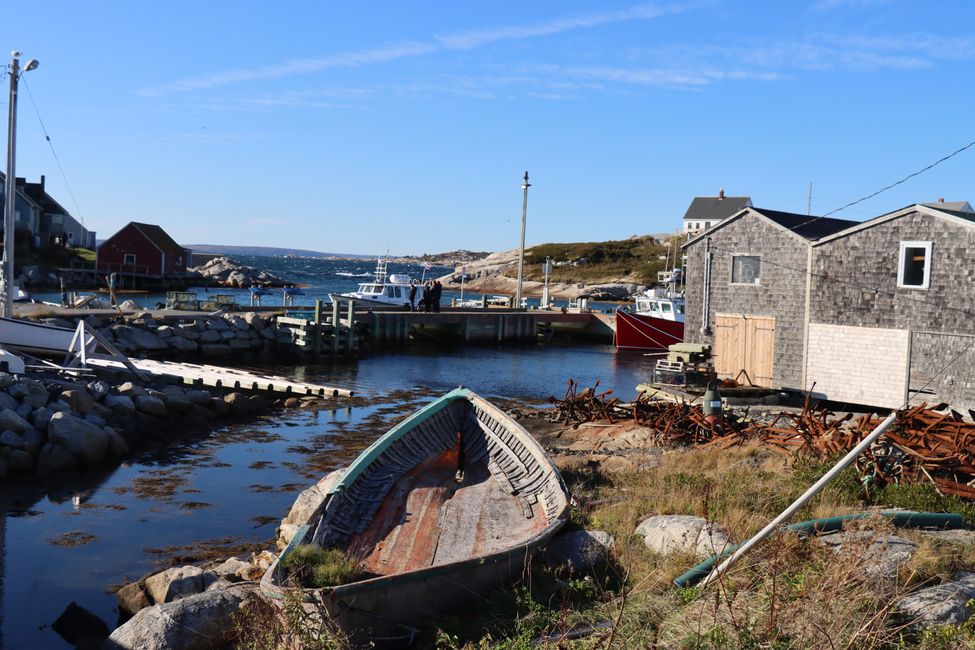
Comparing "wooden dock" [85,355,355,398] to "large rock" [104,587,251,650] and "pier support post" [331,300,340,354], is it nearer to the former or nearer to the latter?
"pier support post" [331,300,340,354]

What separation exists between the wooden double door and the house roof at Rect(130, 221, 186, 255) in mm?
61256

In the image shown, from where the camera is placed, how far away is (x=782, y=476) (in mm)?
11609

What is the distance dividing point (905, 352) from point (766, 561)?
16034 mm

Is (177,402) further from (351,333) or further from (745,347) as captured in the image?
(351,333)

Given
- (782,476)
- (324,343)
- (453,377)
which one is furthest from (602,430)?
(324,343)

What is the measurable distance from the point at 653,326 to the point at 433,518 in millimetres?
36626

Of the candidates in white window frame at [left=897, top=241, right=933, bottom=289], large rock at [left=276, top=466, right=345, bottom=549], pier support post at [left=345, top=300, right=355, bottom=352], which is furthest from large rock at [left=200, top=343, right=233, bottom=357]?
white window frame at [left=897, top=241, right=933, bottom=289]

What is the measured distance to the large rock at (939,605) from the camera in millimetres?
6484

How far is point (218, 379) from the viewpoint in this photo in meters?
24.8

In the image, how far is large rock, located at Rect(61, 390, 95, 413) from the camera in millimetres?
18034

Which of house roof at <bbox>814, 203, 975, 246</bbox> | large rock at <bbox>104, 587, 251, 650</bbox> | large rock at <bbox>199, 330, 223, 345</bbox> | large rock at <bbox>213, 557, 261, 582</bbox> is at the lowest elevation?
large rock at <bbox>213, 557, 261, 582</bbox>

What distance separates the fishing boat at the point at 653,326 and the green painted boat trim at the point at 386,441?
33.7 m

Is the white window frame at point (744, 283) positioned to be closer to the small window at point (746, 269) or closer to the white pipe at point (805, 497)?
the small window at point (746, 269)

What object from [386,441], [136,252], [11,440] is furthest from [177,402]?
[136,252]
